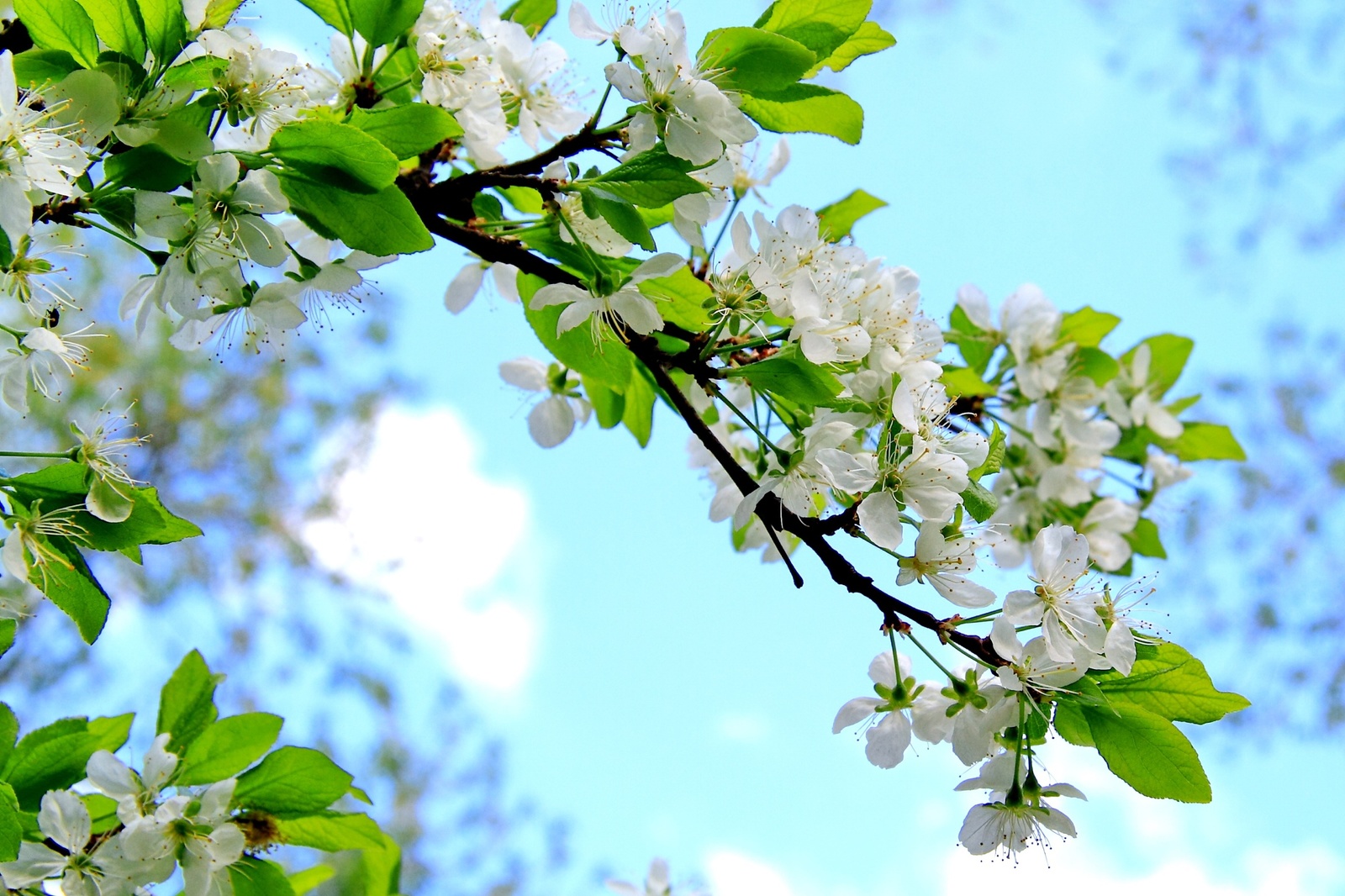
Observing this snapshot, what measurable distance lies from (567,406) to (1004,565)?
0.84 meters

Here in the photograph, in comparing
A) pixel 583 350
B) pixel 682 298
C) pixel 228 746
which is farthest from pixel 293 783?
pixel 682 298

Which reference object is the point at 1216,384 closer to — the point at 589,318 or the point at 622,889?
the point at 622,889

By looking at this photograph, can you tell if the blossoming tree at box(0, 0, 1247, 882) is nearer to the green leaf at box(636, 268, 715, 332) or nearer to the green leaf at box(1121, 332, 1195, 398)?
the green leaf at box(636, 268, 715, 332)

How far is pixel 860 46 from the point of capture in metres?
1.21

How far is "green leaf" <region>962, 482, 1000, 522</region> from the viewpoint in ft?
3.51

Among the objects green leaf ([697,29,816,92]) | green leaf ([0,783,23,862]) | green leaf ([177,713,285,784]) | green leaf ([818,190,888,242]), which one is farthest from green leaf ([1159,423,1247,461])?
green leaf ([0,783,23,862])

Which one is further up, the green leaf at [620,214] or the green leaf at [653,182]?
the green leaf at [653,182]

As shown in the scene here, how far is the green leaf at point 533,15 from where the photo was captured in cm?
142

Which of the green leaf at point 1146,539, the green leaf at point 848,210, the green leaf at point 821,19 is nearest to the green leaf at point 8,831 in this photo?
the green leaf at point 821,19

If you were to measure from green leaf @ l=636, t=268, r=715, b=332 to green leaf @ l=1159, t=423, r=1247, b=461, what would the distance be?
120cm

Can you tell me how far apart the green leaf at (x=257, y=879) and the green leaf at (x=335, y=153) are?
705 mm

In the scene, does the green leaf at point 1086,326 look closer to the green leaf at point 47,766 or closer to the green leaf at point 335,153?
the green leaf at point 335,153

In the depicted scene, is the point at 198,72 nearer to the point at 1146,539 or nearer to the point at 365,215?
the point at 365,215

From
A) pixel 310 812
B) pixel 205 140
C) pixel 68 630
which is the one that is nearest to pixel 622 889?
pixel 310 812
